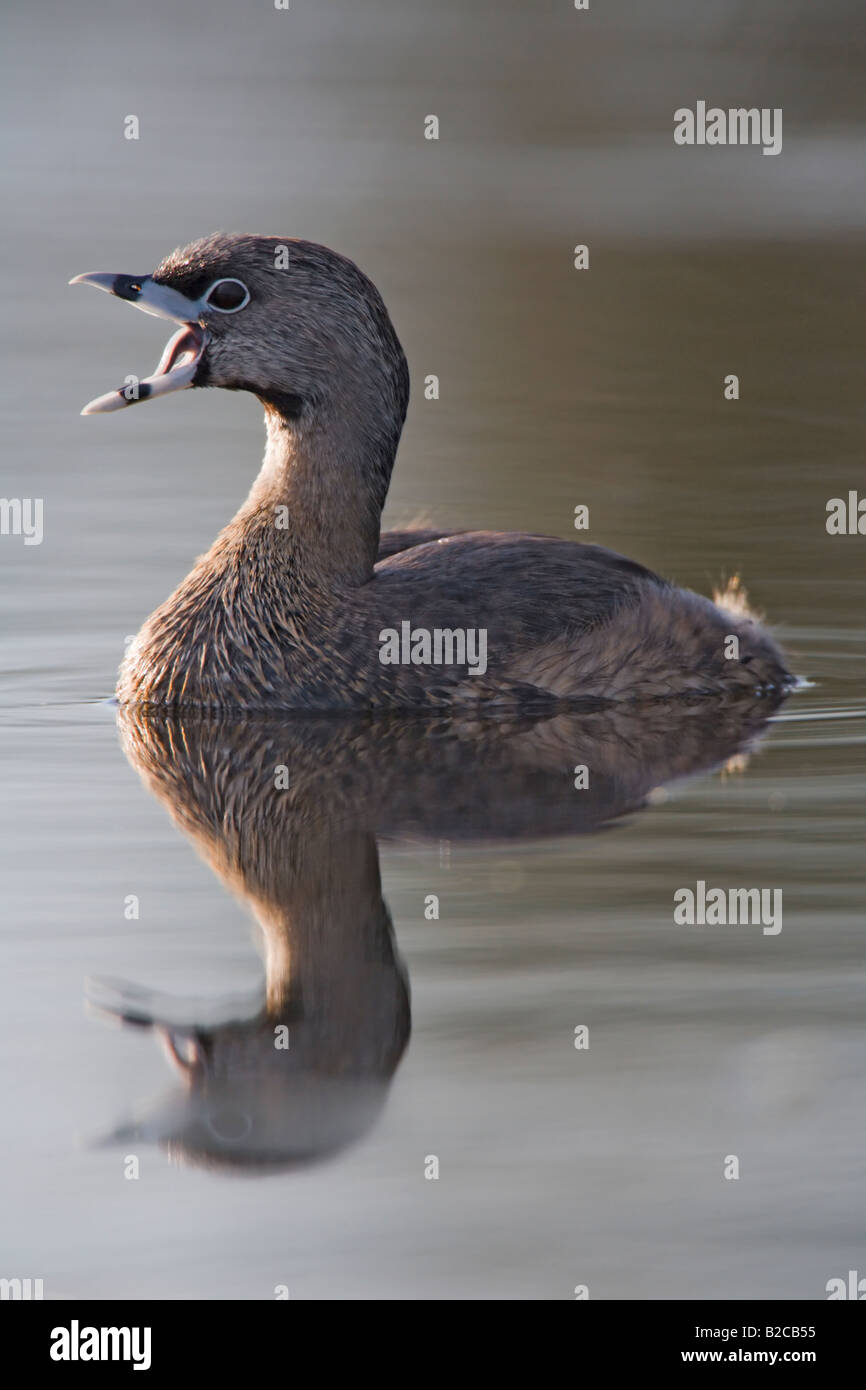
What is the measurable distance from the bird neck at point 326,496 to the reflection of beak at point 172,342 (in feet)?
1.45

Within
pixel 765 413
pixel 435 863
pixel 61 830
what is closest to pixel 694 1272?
pixel 435 863

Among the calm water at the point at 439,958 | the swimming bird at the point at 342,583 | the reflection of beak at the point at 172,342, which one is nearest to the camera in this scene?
the calm water at the point at 439,958

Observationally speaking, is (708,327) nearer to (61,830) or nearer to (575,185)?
(575,185)

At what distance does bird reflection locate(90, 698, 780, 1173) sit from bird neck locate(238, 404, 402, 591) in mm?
781

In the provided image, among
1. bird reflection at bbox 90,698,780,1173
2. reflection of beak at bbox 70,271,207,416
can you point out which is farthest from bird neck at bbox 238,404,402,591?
bird reflection at bbox 90,698,780,1173

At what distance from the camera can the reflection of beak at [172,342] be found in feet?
27.7

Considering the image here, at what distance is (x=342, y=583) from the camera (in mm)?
8875

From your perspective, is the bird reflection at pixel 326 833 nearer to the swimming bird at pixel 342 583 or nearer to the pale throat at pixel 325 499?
the swimming bird at pixel 342 583

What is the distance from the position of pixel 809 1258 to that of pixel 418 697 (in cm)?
441

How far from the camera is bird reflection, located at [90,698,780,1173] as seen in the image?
4.89 meters

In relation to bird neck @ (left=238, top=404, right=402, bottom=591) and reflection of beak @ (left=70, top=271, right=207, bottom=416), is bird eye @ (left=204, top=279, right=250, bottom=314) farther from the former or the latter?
bird neck @ (left=238, top=404, right=402, bottom=591)

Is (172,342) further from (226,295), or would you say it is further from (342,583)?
(342,583)

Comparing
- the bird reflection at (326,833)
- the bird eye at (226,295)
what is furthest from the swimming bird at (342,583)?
the bird reflection at (326,833)

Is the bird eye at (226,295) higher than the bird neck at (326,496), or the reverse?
the bird eye at (226,295)
